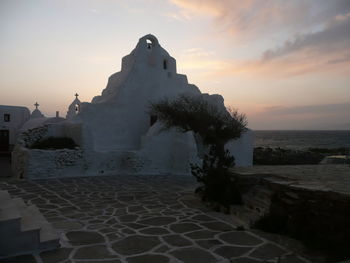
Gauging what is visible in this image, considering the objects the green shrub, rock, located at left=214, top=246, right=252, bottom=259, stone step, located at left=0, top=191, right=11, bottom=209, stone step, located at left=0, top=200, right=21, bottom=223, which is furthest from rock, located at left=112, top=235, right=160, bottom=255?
the green shrub

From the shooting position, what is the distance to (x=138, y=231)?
18.5ft

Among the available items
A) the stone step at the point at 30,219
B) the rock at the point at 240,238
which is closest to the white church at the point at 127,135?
the stone step at the point at 30,219

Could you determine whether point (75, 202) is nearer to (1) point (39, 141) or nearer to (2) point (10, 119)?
(1) point (39, 141)

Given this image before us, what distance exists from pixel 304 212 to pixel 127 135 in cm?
1254

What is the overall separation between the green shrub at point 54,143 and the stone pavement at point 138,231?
12.8ft

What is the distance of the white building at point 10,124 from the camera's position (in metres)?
26.3

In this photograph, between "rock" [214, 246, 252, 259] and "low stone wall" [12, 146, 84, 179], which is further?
"low stone wall" [12, 146, 84, 179]

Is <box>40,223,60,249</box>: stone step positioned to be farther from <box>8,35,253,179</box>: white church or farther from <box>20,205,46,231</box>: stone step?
<box>8,35,253,179</box>: white church

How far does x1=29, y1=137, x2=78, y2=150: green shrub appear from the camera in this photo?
13.6 meters

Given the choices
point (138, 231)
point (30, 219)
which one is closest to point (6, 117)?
point (30, 219)

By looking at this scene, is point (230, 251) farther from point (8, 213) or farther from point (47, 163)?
point (47, 163)

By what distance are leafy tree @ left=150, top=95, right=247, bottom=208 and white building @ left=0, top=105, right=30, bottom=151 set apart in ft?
66.5

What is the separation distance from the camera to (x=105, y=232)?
5578mm

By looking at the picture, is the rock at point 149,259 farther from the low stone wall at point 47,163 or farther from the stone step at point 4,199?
the low stone wall at point 47,163
